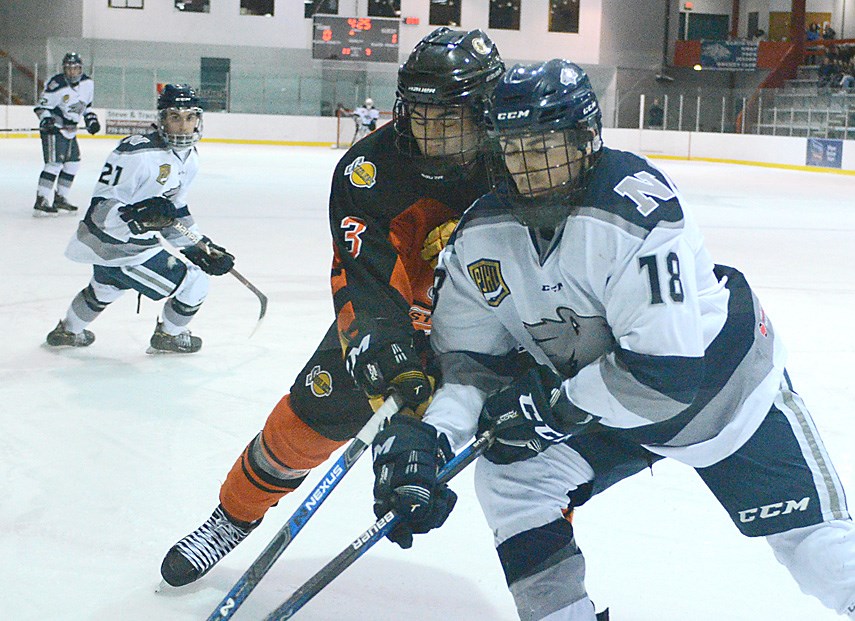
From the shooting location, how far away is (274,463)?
207 centimetres

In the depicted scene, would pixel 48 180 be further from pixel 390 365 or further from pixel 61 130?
pixel 390 365

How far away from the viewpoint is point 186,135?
3834 mm

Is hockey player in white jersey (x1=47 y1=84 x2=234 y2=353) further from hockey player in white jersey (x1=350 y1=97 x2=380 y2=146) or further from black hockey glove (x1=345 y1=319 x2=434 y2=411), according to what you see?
hockey player in white jersey (x1=350 y1=97 x2=380 y2=146)

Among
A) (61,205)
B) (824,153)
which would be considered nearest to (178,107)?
(61,205)

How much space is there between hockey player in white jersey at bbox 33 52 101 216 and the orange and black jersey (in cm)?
610

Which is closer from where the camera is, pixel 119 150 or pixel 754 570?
pixel 754 570

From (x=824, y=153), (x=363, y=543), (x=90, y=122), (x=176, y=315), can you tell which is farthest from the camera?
(x=824, y=153)

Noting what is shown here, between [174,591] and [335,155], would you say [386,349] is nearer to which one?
[174,591]

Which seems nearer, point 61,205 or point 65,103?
point 61,205

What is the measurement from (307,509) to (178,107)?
2.32 m

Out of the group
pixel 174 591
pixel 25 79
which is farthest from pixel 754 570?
pixel 25 79

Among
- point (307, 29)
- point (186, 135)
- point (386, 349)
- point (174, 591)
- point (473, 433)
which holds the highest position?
point (307, 29)

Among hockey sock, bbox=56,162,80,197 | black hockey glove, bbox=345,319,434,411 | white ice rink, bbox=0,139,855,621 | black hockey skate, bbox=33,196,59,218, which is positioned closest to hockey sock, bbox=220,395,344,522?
white ice rink, bbox=0,139,855,621

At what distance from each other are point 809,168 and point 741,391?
13.8m
